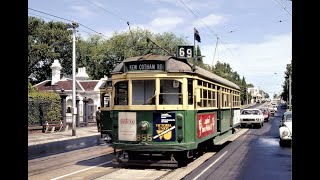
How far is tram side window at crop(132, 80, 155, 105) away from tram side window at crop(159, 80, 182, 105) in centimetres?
27

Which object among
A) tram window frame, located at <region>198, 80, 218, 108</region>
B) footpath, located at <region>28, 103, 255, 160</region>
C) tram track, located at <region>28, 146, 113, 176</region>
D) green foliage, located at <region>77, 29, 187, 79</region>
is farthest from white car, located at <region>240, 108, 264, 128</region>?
green foliage, located at <region>77, 29, 187, 79</region>

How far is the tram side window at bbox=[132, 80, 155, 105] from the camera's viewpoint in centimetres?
1172

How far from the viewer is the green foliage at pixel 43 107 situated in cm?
3106

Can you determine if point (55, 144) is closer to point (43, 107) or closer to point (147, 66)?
point (43, 107)

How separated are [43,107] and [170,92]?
74.8ft

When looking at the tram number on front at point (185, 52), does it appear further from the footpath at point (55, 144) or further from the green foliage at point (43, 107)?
the green foliage at point (43, 107)

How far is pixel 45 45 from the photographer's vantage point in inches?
2677

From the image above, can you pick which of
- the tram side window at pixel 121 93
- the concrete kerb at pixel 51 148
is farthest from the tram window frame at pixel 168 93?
the concrete kerb at pixel 51 148

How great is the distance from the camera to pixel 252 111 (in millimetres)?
34562

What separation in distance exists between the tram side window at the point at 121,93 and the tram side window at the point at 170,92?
1.14 m

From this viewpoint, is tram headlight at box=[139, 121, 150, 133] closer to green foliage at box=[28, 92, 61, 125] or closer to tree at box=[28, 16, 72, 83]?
green foliage at box=[28, 92, 61, 125]

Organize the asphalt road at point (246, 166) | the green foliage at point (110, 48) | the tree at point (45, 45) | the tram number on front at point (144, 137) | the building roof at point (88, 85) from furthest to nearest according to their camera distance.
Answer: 1. the green foliage at point (110, 48)
2. the tree at point (45, 45)
3. the building roof at point (88, 85)
4. the tram number on front at point (144, 137)
5. the asphalt road at point (246, 166)
